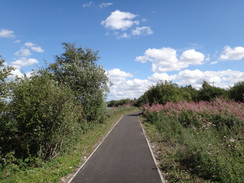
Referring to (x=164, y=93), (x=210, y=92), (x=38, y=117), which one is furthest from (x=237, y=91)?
(x=38, y=117)

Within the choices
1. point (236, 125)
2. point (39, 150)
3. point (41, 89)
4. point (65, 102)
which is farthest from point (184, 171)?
point (41, 89)

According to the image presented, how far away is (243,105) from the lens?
8.60 m

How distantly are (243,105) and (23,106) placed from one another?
10.6 m

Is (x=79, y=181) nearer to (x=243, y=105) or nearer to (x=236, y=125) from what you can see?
(x=236, y=125)

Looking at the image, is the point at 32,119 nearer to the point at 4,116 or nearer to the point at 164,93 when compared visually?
the point at 4,116

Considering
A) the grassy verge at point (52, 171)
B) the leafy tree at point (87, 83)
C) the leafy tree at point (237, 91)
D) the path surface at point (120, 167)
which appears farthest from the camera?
the leafy tree at point (237, 91)

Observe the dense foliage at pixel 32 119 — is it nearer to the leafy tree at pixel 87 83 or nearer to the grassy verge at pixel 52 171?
the grassy verge at pixel 52 171

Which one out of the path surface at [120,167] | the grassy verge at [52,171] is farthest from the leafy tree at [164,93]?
the grassy verge at [52,171]

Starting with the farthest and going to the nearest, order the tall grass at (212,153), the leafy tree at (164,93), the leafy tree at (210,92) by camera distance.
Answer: the leafy tree at (210,92) → the leafy tree at (164,93) → the tall grass at (212,153)

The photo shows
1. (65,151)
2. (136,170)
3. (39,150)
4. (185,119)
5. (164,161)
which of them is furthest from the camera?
(185,119)

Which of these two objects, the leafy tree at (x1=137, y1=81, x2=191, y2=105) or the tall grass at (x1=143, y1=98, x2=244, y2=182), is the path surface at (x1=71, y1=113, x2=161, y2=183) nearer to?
the tall grass at (x1=143, y1=98, x2=244, y2=182)

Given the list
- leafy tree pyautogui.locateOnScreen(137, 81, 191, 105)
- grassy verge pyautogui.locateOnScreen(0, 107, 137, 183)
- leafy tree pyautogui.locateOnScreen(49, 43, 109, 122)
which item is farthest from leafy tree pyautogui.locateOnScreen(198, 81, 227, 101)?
grassy verge pyautogui.locateOnScreen(0, 107, 137, 183)

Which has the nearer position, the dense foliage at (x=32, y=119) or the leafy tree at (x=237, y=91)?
the dense foliage at (x=32, y=119)

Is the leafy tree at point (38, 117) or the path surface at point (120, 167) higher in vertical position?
the leafy tree at point (38, 117)
